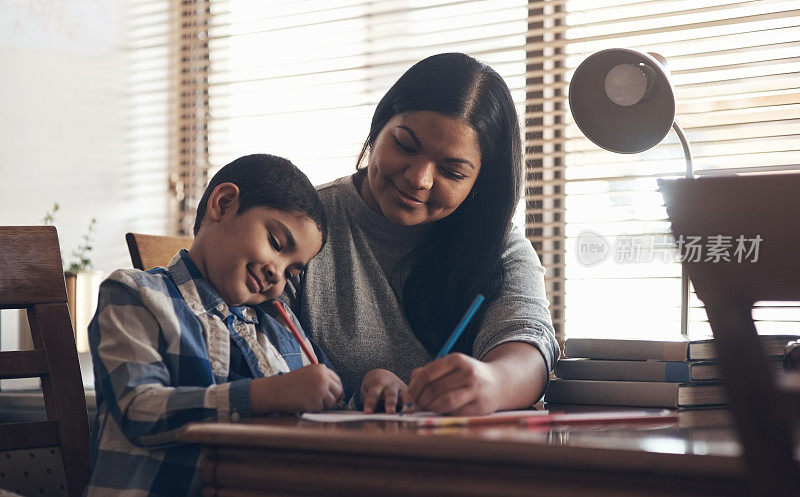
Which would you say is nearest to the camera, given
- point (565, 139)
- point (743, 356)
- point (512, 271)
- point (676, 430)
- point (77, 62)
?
point (743, 356)

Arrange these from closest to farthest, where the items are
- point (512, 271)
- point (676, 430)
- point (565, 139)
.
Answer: point (676, 430), point (512, 271), point (565, 139)

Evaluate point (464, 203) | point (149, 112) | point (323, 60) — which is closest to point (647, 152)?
point (464, 203)

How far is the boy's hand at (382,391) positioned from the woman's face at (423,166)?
0.32m

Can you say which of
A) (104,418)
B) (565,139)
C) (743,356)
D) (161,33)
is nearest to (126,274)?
(104,418)

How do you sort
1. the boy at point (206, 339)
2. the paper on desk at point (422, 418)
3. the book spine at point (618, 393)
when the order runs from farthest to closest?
the book spine at point (618, 393)
the boy at point (206, 339)
the paper on desk at point (422, 418)

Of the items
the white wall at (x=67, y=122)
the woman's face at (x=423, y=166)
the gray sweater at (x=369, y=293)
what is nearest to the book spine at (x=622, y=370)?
the gray sweater at (x=369, y=293)

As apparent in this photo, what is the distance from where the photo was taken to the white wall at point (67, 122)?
2801mm

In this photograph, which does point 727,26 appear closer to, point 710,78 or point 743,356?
point 710,78

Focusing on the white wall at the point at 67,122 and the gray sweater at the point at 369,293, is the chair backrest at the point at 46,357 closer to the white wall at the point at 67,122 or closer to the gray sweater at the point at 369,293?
the gray sweater at the point at 369,293

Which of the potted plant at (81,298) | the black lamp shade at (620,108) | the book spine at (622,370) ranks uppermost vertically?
the black lamp shade at (620,108)

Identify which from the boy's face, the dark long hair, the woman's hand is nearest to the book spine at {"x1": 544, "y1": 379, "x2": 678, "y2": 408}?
the woman's hand

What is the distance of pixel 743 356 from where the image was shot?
0.53 m

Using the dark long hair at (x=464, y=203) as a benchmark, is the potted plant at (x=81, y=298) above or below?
below

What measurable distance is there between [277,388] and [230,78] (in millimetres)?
2286
